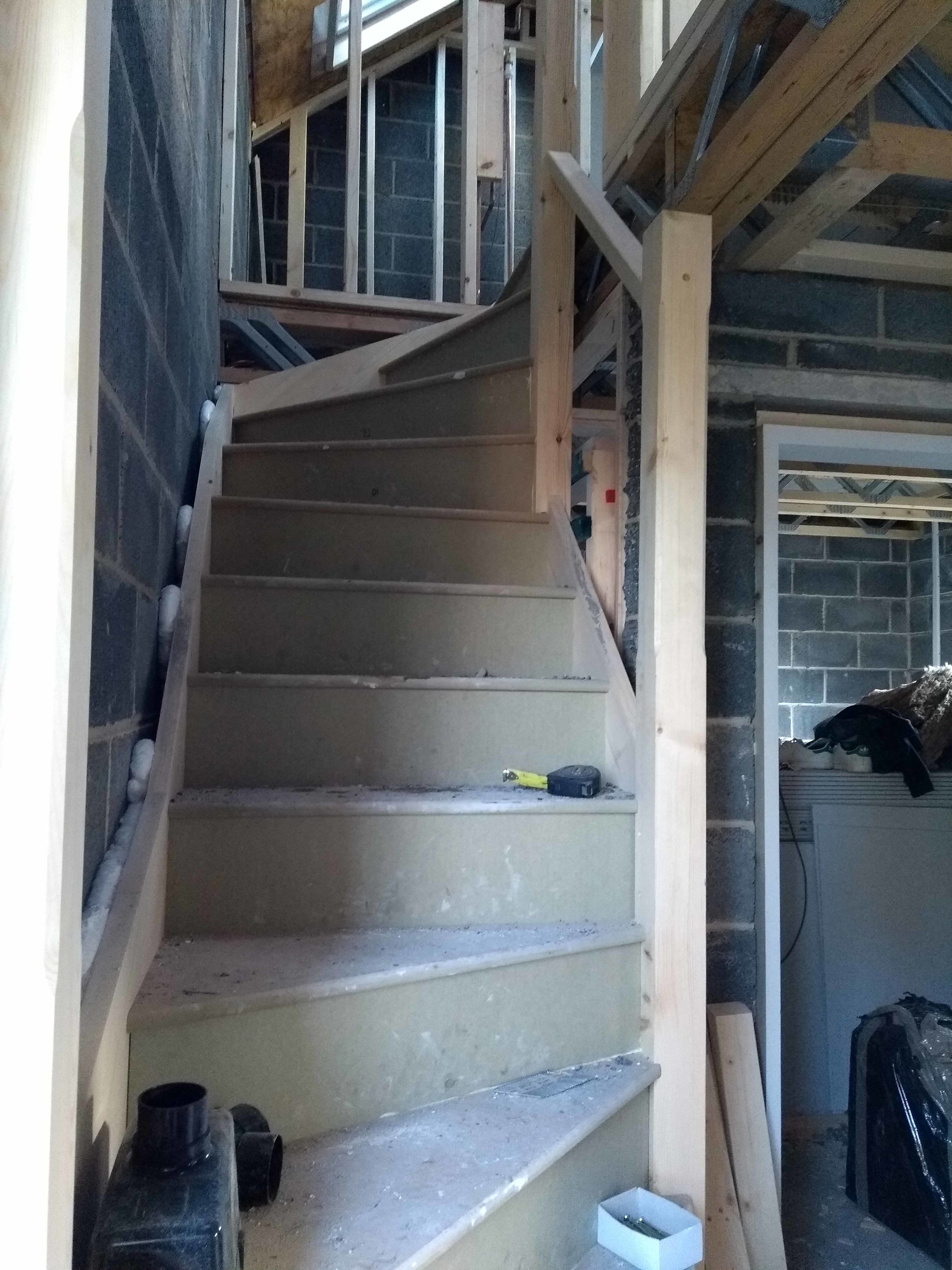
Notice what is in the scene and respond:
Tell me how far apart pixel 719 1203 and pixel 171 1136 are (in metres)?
1.53

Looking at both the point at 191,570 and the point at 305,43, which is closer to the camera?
the point at 191,570

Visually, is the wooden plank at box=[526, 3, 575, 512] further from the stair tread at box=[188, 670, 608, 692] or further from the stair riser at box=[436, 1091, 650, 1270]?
the stair riser at box=[436, 1091, 650, 1270]

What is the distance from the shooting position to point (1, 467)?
62cm

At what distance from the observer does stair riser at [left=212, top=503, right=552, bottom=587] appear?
217 centimetres

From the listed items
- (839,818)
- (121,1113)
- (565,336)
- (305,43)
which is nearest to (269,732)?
(121,1113)

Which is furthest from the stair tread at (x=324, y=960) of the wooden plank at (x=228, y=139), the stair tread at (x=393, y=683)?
the wooden plank at (x=228, y=139)

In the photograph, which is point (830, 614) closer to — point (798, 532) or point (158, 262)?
point (798, 532)

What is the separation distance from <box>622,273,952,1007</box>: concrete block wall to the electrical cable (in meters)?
0.90

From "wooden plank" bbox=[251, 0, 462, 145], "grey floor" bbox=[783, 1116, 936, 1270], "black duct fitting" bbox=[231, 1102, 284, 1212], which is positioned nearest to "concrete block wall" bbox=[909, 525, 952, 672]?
"grey floor" bbox=[783, 1116, 936, 1270]

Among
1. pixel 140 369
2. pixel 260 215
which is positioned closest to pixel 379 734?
pixel 140 369

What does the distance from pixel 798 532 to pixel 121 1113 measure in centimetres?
569

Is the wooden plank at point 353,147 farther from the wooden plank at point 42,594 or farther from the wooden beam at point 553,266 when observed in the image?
the wooden plank at point 42,594

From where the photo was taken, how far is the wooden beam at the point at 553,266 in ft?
8.07

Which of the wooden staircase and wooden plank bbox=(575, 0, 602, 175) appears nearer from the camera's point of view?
the wooden staircase
